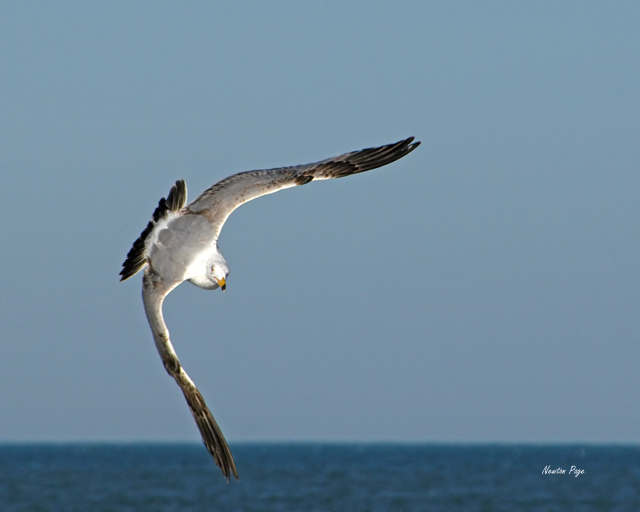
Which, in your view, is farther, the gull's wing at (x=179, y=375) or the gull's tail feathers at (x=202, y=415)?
the gull's tail feathers at (x=202, y=415)

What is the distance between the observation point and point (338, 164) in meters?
16.8

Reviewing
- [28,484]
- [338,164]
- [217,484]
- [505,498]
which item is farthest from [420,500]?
[338,164]

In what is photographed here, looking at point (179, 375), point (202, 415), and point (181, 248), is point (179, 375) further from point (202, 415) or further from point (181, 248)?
point (181, 248)

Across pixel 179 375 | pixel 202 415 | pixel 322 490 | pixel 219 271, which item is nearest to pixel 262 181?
pixel 219 271

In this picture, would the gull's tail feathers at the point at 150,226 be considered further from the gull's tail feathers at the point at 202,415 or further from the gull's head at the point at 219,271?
the gull's tail feathers at the point at 202,415

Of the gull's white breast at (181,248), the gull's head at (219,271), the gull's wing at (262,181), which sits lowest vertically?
the gull's head at (219,271)

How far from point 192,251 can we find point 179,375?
66.5 inches

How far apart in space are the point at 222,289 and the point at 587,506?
124 ft

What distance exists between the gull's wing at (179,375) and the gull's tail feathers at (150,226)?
0.32 meters

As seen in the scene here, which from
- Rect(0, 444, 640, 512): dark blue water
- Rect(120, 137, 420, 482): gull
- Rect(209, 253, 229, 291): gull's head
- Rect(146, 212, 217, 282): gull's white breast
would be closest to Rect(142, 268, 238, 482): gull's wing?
Rect(120, 137, 420, 482): gull

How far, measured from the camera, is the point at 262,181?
15.5 m

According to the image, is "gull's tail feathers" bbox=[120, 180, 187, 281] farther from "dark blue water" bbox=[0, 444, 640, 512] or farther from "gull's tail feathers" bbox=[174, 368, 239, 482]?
"dark blue water" bbox=[0, 444, 640, 512]

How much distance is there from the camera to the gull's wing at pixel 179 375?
48.5ft

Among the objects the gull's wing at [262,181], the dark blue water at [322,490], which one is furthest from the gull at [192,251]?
the dark blue water at [322,490]
